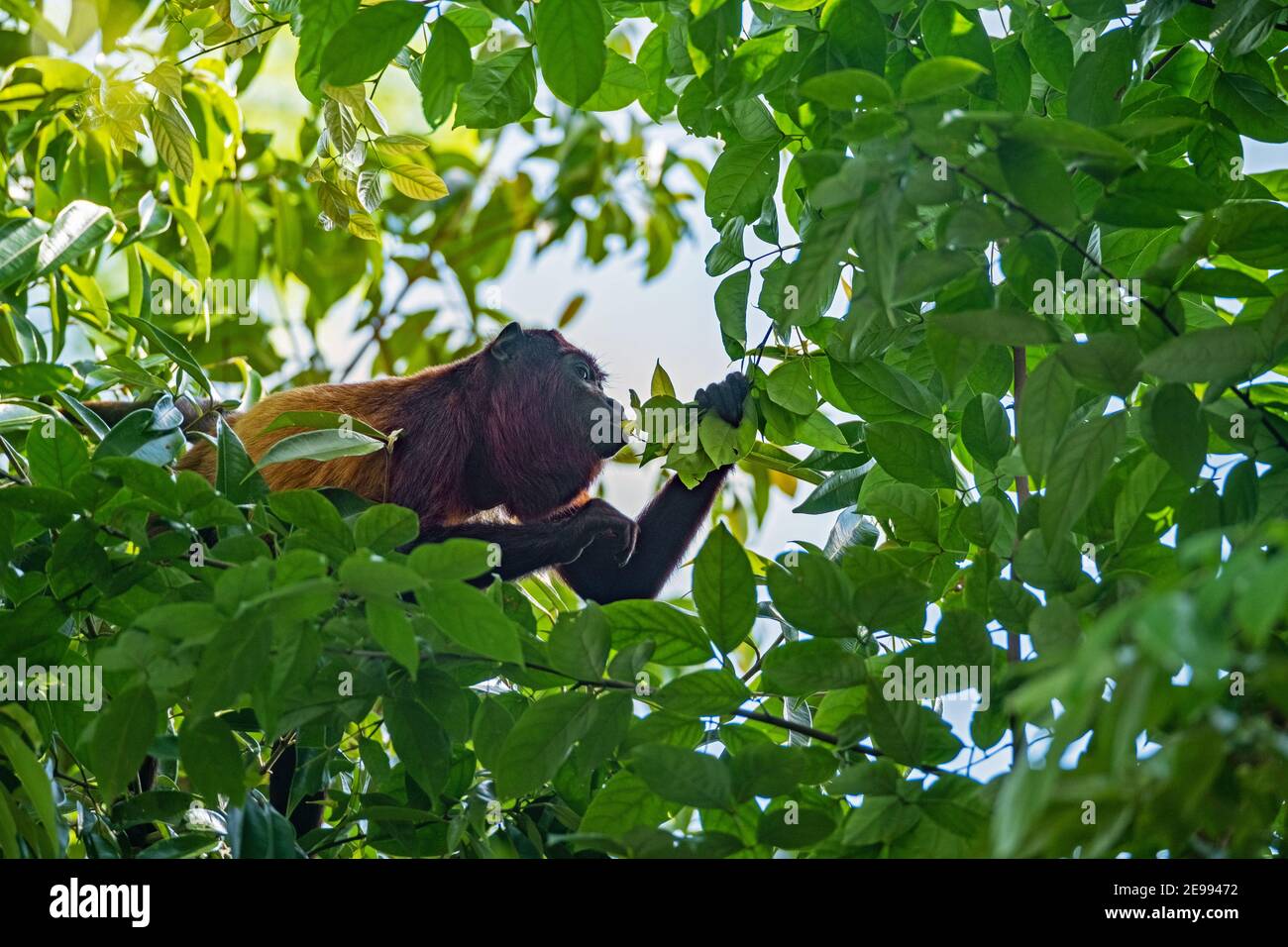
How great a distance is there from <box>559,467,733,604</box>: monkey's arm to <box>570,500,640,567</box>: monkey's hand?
0.19 meters

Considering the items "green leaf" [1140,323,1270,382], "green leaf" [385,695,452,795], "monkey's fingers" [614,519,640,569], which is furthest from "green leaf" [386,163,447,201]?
"green leaf" [1140,323,1270,382]

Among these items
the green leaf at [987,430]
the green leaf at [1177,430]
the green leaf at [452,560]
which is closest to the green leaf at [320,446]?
the green leaf at [452,560]

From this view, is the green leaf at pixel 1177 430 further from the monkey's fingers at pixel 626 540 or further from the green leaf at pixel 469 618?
the monkey's fingers at pixel 626 540

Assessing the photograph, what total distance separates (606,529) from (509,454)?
0.60 meters

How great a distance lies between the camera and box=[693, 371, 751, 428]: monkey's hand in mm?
2902

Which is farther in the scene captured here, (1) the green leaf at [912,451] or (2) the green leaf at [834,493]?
(2) the green leaf at [834,493]

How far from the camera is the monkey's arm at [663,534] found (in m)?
4.09

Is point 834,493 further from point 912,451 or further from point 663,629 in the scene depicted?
point 663,629

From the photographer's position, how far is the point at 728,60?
2.19m

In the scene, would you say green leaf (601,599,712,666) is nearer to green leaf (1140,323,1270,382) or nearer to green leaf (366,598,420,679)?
green leaf (366,598,420,679)

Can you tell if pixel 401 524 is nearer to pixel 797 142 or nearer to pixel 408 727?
pixel 408 727

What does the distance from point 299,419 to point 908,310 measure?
1.27 metres

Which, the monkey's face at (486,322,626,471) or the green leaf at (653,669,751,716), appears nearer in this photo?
the green leaf at (653,669,751,716)

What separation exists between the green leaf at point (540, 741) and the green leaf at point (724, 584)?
250 millimetres
